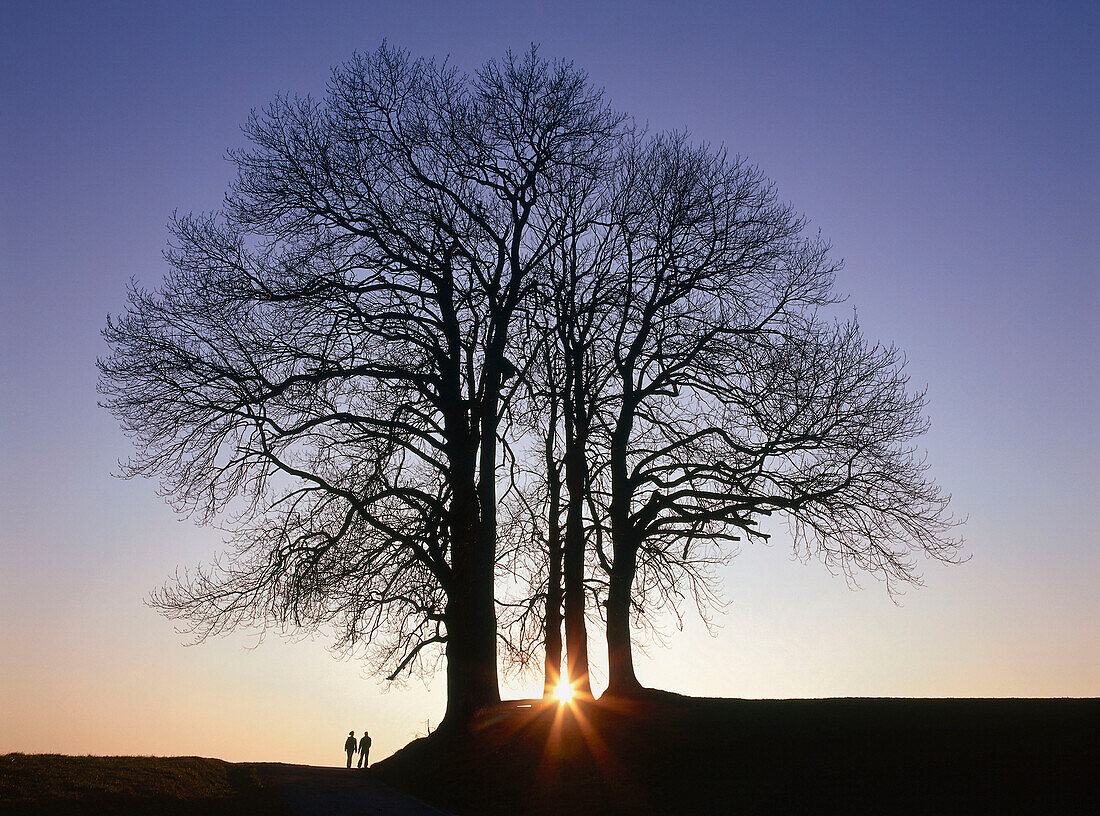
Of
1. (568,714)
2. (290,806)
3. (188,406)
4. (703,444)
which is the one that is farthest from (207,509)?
(703,444)

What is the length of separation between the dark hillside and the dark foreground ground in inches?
1.2

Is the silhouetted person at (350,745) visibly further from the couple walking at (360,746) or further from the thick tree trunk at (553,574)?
the thick tree trunk at (553,574)

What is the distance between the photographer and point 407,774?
20141 mm

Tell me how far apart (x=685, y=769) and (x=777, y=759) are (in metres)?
1.36

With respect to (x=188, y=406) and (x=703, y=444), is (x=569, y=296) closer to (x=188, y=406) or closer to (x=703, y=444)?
(x=703, y=444)

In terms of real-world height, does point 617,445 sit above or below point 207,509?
above

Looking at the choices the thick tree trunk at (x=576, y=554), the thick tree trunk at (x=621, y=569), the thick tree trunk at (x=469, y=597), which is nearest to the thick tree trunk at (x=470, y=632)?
the thick tree trunk at (x=469, y=597)

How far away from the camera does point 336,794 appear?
60.3 ft

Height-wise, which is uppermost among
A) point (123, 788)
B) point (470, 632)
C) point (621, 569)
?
point (621, 569)

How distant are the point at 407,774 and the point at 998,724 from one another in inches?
441

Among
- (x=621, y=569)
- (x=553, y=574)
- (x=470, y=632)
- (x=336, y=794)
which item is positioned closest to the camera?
(x=336, y=794)

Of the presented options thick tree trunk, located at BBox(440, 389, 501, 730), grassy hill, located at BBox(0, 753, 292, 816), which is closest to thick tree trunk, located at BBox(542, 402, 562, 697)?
thick tree trunk, located at BBox(440, 389, 501, 730)

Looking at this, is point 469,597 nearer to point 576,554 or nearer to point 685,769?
point 576,554

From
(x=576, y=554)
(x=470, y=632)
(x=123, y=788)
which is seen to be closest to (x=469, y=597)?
(x=470, y=632)
